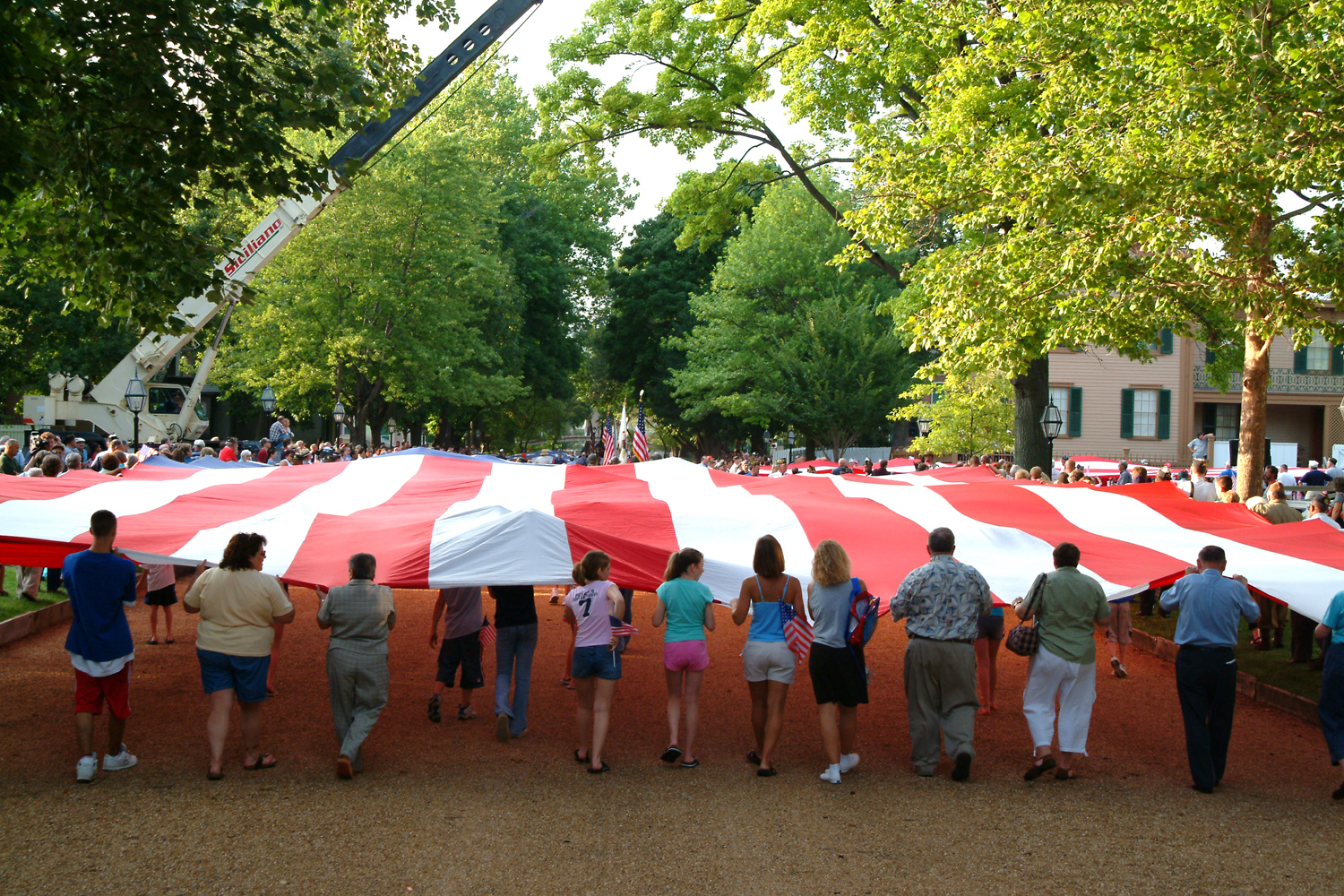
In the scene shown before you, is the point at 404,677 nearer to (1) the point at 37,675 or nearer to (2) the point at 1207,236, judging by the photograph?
(1) the point at 37,675

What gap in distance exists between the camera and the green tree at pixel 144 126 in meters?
7.43

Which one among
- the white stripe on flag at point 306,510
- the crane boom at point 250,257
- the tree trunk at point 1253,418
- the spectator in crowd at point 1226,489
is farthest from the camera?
the crane boom at point 250,257

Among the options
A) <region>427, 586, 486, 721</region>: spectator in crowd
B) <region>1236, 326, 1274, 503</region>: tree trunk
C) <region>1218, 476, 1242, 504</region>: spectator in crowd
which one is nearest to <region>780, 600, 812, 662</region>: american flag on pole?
<region>427, 586, 486, 721</region>: spectator in crowd

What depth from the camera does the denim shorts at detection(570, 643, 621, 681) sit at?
6910mm

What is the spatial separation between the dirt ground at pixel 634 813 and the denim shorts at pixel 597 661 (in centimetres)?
68

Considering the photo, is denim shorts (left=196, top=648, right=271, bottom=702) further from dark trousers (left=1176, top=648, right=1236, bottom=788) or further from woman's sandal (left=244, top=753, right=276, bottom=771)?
dark trousers (left=1176, top=648, right=1236, bottom=788)

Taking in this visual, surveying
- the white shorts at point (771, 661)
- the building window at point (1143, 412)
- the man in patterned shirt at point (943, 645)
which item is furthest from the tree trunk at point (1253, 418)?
the building window at point (1143, 412)

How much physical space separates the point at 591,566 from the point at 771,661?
1370 mm

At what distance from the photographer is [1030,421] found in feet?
56.3

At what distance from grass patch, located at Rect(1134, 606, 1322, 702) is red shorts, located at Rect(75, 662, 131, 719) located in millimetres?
7905

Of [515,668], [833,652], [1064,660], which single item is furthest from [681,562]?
[1064,660]

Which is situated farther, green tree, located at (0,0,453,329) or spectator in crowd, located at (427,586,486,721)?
spectator in crowd, located at (427,586,486,721)

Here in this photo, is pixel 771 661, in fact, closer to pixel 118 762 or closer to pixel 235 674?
pixel 235 674

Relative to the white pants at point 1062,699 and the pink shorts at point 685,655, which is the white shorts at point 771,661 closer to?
the pink shorts at point 685,655
